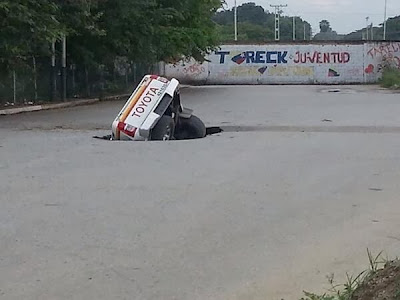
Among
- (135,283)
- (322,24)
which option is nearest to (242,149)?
(135,283)

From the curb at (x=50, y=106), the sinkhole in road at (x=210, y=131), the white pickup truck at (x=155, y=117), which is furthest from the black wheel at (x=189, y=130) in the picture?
the curb at (x=50, y=106)

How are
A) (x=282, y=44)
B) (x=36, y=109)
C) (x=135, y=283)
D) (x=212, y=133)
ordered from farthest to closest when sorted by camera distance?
(x=282, y=44) → (x=36, y=109) → (x=212, y=133) → (x=135, y=283)

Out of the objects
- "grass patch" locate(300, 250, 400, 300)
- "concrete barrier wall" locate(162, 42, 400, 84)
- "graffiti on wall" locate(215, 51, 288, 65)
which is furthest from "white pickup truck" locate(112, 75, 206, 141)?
"graffiti on wall" locate(215, 51, 288, 65)

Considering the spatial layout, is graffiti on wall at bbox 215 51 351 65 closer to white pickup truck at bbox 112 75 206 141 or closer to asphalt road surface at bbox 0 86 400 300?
white pickup truck at bbox 112 75 206 141

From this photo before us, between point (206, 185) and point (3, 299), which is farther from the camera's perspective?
point (206, 185)

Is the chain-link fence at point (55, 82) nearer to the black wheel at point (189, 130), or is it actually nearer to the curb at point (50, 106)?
the curb at point (50, 106)

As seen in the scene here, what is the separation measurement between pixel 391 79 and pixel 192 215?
45769 millimetres

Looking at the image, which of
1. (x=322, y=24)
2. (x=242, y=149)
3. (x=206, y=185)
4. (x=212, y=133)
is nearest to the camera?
(x=206, y=185)

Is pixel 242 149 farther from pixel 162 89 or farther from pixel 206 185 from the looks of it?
pixel 206 185

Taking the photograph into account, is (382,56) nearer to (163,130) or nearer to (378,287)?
(163,130)

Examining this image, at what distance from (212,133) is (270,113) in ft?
22.9

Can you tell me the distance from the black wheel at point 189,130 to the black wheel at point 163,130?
0.49 metres

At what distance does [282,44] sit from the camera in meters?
63.4

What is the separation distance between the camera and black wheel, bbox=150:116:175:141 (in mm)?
17208
